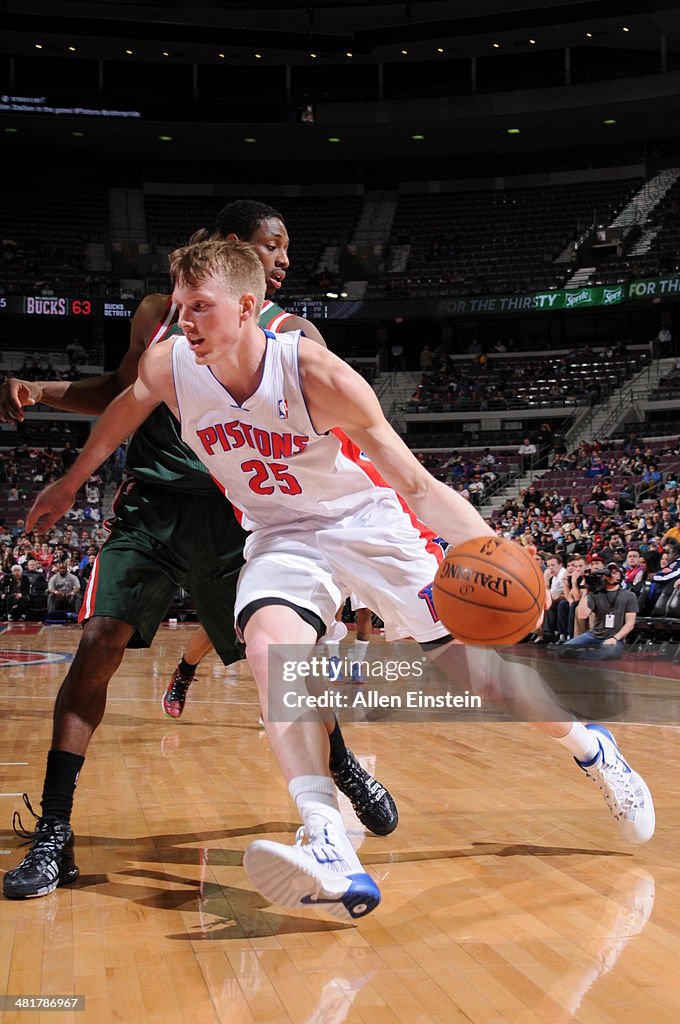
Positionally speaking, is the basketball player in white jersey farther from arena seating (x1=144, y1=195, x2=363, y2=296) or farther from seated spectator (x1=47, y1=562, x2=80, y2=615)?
arena seating (x1=144, y1=195, x2=363, y2=296)

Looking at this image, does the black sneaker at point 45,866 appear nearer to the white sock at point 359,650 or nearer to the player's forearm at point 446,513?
the player's forearm at point 446,513

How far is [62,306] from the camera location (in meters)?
28.5

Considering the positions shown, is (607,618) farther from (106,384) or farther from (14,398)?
(14,398)

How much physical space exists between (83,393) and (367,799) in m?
1.71

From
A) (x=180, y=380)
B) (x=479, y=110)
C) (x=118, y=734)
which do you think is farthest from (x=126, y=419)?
(x=479, y=110)

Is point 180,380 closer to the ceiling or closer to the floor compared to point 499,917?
closer to the ceiling

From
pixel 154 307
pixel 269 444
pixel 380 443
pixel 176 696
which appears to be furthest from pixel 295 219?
pixel 380 443

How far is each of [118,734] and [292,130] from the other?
88.8 feet

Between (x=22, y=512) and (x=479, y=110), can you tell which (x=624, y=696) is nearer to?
(x=22, y=512)

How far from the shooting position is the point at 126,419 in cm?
309

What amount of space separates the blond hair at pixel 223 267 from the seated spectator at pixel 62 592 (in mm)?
14971

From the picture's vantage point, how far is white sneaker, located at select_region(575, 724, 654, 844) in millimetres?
3164

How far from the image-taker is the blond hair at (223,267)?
266 centimetres

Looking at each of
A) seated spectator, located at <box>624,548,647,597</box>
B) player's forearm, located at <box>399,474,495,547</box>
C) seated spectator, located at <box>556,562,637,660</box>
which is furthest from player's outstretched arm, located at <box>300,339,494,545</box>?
seated spectator, located at <box>624,548,647,597</box>
